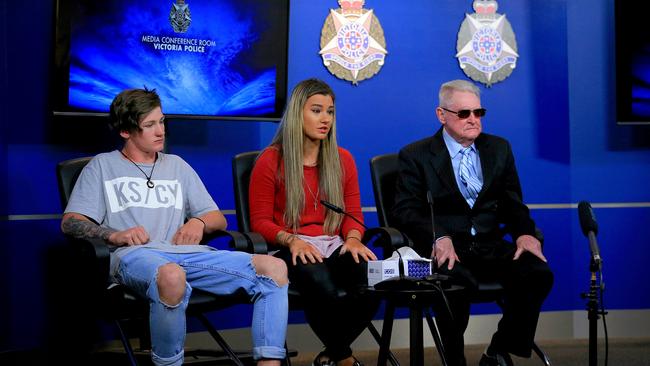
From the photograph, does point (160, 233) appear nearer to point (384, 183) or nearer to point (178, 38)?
point (384, 183)

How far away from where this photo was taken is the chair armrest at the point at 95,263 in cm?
358

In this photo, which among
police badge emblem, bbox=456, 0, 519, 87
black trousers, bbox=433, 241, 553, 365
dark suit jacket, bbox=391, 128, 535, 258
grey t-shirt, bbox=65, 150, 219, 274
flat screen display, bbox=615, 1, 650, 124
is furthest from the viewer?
police badge emblem, bbox=456, 0, 519, 87

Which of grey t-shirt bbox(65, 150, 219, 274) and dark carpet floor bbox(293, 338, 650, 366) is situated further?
dark carpet floor bbox(293, 338, 650, 366)

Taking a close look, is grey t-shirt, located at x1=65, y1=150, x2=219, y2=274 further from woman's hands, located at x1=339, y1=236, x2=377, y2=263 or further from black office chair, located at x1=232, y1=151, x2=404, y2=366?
woman's hands, located at x1=339, y1=236, x2=377, y2=263

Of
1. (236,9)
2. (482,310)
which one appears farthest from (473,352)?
(236,9)

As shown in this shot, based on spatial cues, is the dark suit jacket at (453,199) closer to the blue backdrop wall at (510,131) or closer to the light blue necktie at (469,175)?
the light blue necktie at (469,175)

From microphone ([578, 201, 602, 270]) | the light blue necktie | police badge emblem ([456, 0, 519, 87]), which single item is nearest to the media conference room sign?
the light blue necktie

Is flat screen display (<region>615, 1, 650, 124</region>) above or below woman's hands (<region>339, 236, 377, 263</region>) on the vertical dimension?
above

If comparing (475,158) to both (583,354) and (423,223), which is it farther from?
(583,354)

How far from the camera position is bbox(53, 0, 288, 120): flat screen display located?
4.70 meters

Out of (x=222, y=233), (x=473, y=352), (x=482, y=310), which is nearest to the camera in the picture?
(x=222, y=233)

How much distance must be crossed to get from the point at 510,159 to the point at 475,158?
0.18m

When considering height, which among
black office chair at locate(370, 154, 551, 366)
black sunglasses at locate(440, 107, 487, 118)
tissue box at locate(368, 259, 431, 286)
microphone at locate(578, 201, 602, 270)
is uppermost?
black sunglasses at locate(440, 107, 487, 118)

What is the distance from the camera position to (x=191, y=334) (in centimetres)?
527
